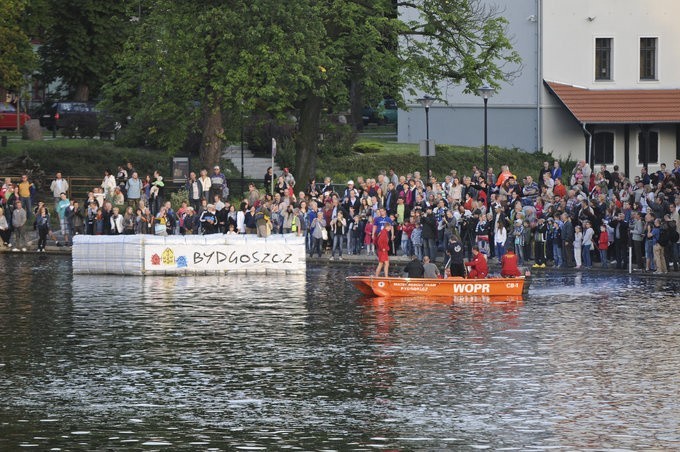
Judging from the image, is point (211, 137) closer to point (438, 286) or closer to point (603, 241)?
point (603, 241)

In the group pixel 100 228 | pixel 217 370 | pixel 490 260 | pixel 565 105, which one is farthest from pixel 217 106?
pixel 217 370

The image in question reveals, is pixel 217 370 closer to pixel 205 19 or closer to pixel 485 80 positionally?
pixel 205 19

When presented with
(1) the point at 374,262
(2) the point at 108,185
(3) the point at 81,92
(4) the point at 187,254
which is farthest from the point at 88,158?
(4) the point at 187,254

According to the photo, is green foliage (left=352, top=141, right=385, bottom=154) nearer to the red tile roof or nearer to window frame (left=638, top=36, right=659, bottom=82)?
the red tile roof

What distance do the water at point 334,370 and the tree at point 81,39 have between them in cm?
4690

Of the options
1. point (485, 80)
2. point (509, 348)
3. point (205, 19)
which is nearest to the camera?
point (509, 348)

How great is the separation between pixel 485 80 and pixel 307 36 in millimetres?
9749

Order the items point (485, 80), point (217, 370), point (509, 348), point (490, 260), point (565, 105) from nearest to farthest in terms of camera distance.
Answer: point (217, 370) → point (509, 348) → point (490, 260) → point (485, 80) → point (565, 105)

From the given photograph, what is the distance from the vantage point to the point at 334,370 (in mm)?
26750

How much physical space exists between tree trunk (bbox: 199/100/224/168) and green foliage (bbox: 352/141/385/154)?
1401 centimetres

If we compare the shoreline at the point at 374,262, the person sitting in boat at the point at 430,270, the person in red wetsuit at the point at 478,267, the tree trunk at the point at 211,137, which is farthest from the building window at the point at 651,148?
the person sitting in boat at the point at 430,270

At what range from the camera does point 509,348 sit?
29391mm

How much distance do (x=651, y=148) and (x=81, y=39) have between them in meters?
35.5

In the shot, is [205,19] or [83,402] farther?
[205,19]
